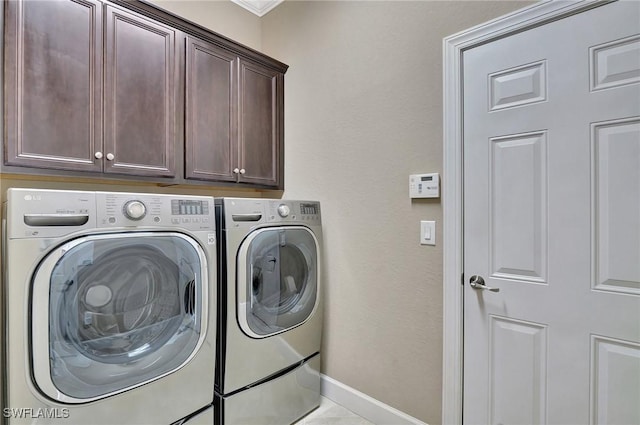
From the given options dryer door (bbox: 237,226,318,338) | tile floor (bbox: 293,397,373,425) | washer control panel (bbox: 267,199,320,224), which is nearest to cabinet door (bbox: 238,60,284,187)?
washer control panel (bbox: 267,199,320,224)

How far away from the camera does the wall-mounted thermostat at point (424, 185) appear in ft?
5.40

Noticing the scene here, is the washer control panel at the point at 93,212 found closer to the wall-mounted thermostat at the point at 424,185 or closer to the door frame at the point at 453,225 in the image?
the wall-mounted thermostat at the point at 424,185

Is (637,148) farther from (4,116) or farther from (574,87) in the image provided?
(4,116)

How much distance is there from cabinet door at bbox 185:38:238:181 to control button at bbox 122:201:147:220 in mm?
563

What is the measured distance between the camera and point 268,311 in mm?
1770

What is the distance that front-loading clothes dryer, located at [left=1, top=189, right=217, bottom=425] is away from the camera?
41.9 inches

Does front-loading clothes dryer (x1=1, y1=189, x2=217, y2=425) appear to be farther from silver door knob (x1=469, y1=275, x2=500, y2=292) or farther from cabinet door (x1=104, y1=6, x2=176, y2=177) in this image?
silver door knob (x1=469, y1=275, x2=500, y2=292)

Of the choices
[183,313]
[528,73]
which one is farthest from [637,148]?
[183,313]

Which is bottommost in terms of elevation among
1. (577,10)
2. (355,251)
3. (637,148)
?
(355,251)

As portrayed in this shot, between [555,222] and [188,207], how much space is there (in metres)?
1.59

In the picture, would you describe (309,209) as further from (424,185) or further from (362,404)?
(362,404)

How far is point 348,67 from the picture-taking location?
2023 millimetres

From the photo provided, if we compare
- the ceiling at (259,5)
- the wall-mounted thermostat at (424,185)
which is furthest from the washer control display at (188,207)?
the ceiling at (259,5)

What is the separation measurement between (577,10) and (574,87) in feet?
1.00
